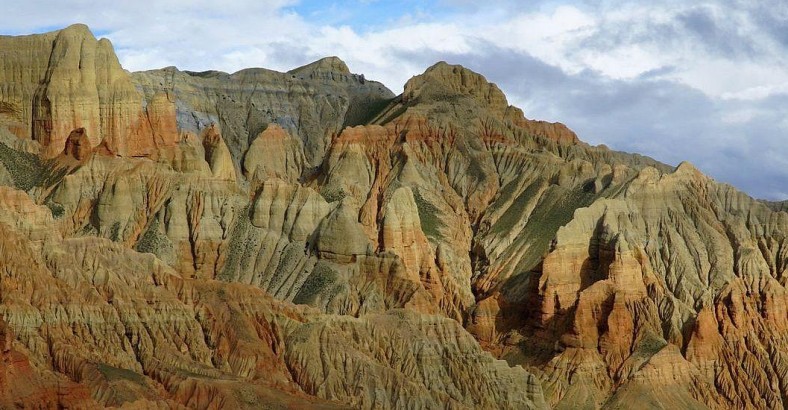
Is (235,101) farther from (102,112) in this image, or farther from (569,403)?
(569,403)

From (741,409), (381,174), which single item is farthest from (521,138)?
(741,409)

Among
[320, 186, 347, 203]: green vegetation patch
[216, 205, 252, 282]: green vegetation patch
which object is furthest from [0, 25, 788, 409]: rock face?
[320, 186, 347, 203]: green vegetation patch

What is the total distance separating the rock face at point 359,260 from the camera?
11225 cm

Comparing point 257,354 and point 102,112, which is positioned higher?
point 102,112

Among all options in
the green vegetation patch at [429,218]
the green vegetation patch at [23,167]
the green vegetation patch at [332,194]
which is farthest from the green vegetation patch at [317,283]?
the green vegetation patch at [23,167]

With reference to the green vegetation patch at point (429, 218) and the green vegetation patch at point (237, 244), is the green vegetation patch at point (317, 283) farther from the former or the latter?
the green vegetation patch at point (429, 218)

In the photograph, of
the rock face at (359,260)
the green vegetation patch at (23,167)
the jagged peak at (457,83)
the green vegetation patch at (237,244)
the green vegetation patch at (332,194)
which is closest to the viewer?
the rock face at (359,260)

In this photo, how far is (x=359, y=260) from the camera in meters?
140

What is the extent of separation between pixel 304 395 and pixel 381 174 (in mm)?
56872

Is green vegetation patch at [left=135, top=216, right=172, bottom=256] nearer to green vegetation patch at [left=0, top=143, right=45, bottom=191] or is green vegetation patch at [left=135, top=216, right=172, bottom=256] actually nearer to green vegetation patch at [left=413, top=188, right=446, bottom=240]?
green vegetation patch at [left=0, top=143, right=45, bottom=191]

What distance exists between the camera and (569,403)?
130 meters

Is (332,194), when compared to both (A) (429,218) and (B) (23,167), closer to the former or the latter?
(A) (429,218)

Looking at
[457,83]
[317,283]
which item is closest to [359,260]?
[317,283]

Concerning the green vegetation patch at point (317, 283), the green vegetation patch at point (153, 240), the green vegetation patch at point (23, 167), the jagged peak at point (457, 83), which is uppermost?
the jagged peak at point (457, 83)
